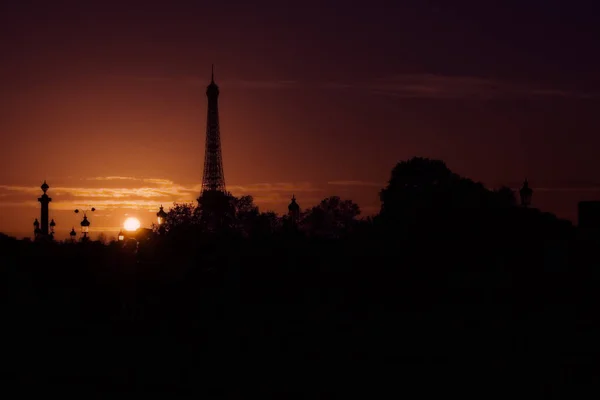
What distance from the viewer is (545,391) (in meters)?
24.8

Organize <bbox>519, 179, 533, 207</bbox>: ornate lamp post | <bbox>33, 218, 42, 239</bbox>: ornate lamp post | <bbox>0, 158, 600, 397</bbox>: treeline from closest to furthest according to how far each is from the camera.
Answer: <bbox>0, 158, 600, 397</bbox>: treeline → <bbox>519, 179, 533, 207</bbox>: ornate lamp post → <bbox>33, 218, 42, 239</bbox>: ornate lamp post

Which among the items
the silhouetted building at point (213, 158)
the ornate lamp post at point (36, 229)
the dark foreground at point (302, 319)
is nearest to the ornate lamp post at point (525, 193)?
the dark foreground at point (302, 319)

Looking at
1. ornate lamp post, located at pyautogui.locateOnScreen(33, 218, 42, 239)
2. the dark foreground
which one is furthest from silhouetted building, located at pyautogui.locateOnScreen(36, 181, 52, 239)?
the dark foreground

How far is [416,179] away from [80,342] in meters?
45.3

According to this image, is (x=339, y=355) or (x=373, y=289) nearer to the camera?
(x=339, y=355)

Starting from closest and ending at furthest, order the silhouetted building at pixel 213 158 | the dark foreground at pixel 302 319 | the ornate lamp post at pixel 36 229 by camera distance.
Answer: the dark foreground at pixel 302 319
the ornate lamp post at pixel 36 229
the silhouetted building at pixel 213 158

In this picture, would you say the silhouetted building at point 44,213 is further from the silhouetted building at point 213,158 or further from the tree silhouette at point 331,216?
the silhouetted building at point 213,158

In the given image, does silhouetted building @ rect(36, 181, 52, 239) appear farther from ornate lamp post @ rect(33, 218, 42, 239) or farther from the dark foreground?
the dark foreground

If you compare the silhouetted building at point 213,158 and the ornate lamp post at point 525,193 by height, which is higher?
the silhouetted building at point 213,158

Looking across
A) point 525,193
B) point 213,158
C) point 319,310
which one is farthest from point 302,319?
point 213,158

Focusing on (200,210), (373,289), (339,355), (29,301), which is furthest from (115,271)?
(200,210)

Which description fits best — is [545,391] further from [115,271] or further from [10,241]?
[10,241]

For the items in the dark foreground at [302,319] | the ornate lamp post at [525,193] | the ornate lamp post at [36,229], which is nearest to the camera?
the dark foreground at [302,319]

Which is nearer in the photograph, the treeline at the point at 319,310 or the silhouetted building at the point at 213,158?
the treeline at the point at 319,310
